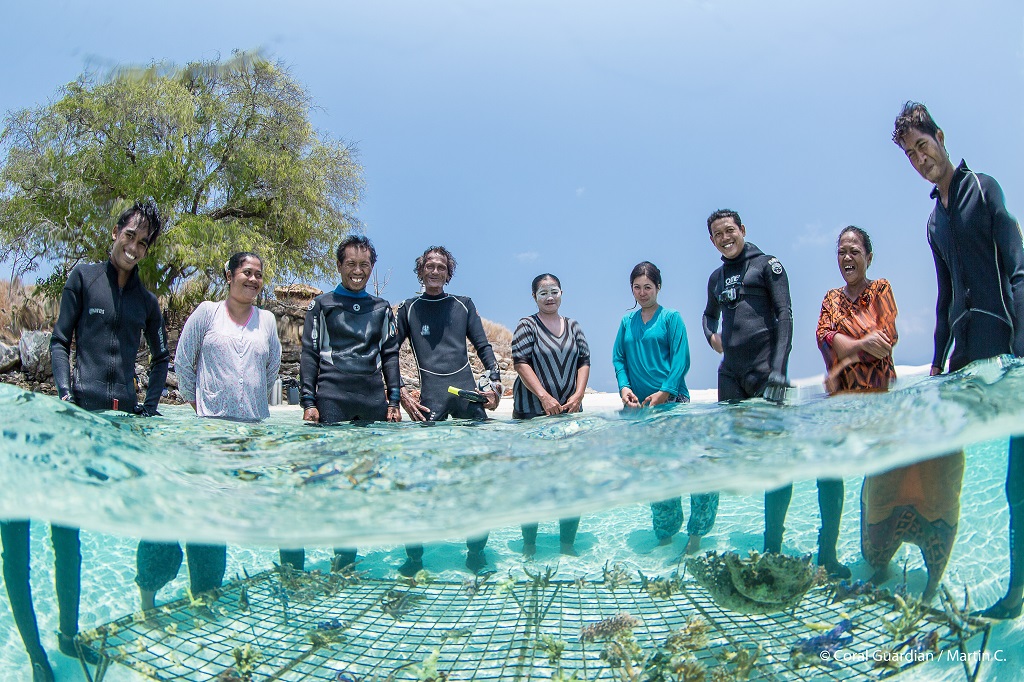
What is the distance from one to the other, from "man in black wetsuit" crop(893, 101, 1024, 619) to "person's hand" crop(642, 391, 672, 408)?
5.40 feet

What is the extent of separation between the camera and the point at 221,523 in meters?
A: 3.64

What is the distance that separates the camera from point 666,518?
3.93 meters

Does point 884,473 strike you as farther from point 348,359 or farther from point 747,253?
point 348,359

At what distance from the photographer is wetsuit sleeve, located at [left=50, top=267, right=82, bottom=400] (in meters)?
3.79

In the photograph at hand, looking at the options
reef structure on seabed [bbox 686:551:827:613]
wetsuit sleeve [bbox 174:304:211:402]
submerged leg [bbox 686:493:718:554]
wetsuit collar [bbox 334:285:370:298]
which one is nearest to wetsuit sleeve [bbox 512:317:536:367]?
wetsuit collar [bbox 334:285:370:298]

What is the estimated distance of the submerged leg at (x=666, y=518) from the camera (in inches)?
153

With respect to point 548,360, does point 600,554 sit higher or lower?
lower

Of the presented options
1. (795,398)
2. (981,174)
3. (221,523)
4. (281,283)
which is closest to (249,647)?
(221,523)

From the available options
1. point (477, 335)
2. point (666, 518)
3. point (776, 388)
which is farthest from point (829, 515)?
point (477, 335)

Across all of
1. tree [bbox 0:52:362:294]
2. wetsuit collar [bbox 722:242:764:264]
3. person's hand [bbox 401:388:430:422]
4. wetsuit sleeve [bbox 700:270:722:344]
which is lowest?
person's hand [bbox 401:388:430:422]

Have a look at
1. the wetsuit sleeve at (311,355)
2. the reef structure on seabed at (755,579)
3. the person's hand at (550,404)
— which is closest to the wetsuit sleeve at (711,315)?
the person's hand at (550,404)

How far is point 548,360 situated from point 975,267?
2.58 m

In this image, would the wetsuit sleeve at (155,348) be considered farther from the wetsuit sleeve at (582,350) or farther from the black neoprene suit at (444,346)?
the wetsuit sleeve at (582,350)

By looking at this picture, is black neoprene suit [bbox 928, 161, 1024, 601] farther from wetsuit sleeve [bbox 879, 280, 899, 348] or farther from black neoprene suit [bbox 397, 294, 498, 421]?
black neoprene suit [bbox 397, 294, 498, 421]
